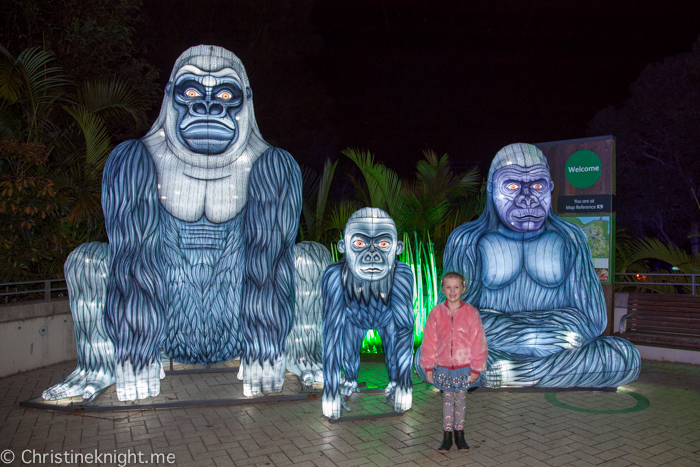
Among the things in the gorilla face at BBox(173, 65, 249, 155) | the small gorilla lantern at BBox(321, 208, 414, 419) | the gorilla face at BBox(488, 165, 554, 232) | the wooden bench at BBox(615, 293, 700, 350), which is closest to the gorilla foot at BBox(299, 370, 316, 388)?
the small gorilla lantern at BBox(321, 208, 414, 419)

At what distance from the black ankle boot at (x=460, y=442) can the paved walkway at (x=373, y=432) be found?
0.07 m

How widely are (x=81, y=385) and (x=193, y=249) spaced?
1.48 metres

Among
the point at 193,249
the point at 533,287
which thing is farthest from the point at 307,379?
the point at 533,287

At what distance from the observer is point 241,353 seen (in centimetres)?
442

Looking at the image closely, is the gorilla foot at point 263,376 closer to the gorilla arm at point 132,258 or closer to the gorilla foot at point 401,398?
the gorilla arm at point 132,258

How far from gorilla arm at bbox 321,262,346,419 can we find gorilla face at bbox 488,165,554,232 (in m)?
1.87

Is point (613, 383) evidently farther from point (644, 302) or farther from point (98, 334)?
point (98, 334)

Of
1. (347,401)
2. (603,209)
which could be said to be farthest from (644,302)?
(347,401)

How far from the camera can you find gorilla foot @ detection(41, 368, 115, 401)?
4.29 m

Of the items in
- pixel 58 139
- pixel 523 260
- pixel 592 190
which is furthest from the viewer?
pixel 58 139

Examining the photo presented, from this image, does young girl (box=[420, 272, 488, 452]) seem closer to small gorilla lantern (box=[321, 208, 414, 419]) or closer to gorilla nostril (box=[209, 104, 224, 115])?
small gorilla lantern (box=[321, 208, 414, 419])

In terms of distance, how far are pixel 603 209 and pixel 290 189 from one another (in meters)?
4.09

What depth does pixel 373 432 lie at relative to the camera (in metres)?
3.83

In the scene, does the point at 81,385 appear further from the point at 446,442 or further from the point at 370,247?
the point at 446,442
